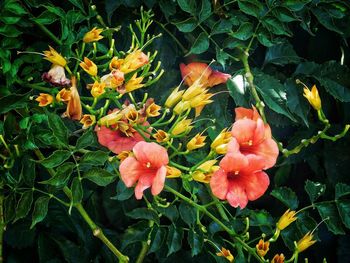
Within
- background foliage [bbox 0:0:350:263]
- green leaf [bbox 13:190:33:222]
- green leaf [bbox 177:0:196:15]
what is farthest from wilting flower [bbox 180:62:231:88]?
green leaf [bbox 13:190:33:222]

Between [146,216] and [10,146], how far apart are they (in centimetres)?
35

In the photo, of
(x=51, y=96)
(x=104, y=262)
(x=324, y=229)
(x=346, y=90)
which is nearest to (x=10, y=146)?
(x=51, y=96)

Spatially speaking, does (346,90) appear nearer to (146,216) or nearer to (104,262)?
(146,216)

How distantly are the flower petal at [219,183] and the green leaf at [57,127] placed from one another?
0.96 ft

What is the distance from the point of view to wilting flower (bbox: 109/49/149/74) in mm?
1177

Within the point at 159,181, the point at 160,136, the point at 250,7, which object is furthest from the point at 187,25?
the point at 159,181

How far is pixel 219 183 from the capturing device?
116cm

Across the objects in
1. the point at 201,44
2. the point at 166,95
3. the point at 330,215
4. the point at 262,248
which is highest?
the point at 201,44

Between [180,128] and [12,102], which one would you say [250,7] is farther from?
[12,102]

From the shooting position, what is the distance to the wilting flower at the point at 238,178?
1.14m

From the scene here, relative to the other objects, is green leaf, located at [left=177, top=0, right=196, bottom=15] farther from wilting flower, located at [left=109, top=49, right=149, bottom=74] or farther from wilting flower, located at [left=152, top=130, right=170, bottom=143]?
wilting flower, located at [left=152, top=130, right=170, bottom=143]

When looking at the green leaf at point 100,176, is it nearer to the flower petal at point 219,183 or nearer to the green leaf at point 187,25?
the flower petal at point 219,183

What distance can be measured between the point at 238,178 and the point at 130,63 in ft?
1.00

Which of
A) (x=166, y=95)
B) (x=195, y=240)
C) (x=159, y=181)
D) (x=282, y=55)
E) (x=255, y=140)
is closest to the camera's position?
(x=159, y=181)
